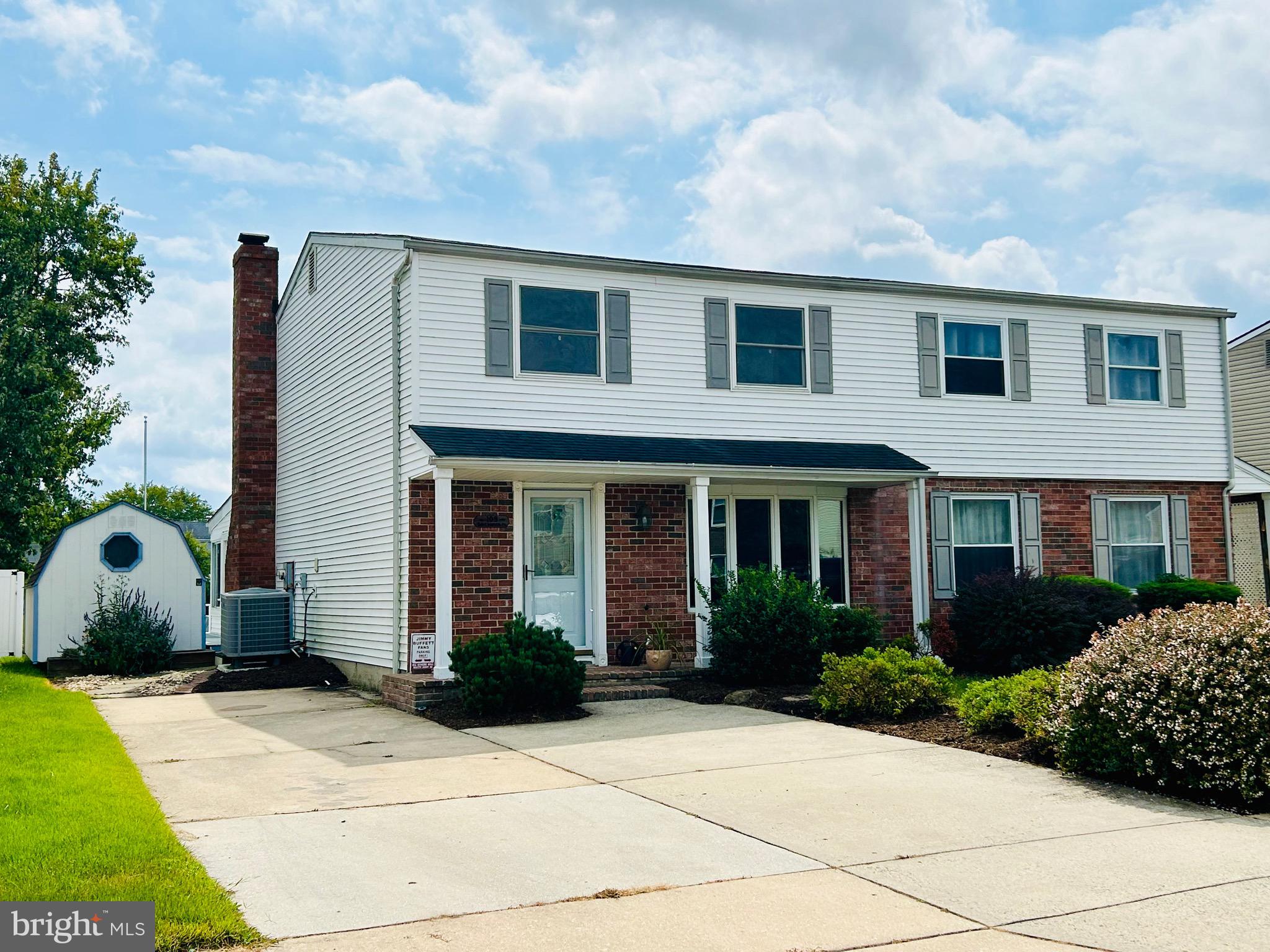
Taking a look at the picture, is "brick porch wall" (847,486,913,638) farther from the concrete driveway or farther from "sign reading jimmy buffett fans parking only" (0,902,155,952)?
"sign reading jimmy buffett fans parking only" (0,902,155,952)

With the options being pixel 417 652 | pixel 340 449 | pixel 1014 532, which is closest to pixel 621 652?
pixel 417 652

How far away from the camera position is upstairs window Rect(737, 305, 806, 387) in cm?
1620

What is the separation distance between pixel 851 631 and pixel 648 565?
9.10ft

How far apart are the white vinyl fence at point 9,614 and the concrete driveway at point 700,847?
1405 centimetres

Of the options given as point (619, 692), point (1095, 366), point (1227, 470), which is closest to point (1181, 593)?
point (1227, 470)

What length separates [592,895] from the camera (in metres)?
5.51

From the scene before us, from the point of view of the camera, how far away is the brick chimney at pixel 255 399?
782 inches

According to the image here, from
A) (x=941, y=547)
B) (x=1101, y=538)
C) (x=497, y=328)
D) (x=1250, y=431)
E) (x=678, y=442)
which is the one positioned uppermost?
(x=497, y=328)

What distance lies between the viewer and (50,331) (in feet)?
88.1

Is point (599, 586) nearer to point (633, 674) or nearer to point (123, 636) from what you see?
point (633, 674)

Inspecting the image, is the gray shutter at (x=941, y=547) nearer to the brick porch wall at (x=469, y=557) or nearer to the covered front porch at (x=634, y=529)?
the covered front porch at (x=634, y=529)

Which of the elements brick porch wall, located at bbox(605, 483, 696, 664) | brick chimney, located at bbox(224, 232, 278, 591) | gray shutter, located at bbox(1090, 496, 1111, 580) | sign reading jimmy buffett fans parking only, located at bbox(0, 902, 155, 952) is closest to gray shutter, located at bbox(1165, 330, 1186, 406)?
gray shutter, located at bbox(1090, 496, 1111, 580)

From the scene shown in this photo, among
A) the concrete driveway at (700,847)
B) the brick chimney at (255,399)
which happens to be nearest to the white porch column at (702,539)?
the concrete driveway at (700,847)

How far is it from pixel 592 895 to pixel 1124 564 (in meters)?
14.7
